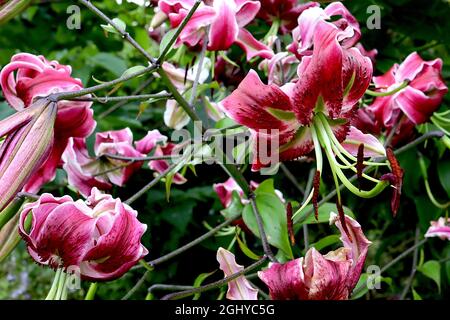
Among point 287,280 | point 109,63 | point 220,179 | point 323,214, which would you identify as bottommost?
point 220,179

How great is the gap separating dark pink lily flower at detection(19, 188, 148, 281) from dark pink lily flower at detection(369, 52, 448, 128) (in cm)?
36

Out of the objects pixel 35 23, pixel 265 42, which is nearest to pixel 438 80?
pixel 265 42

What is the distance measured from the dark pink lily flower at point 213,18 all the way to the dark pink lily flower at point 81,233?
0.23 meters

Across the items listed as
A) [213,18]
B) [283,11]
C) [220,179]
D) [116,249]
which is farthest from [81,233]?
[220,179]

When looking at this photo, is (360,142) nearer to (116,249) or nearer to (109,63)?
(116,249)

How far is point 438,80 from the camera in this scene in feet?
2.53

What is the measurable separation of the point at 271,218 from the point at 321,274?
0.54 ft

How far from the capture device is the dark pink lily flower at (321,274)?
50 centimetres

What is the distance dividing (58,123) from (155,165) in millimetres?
218

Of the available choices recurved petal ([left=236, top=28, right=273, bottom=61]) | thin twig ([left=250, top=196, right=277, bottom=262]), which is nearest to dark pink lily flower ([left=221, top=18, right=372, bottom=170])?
thin twig ([left=250, top=196, right=277, bottom=262])

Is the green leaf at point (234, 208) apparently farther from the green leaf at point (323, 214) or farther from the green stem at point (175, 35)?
the green stem at point (175, 35)

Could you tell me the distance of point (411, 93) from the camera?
0.74 meters
